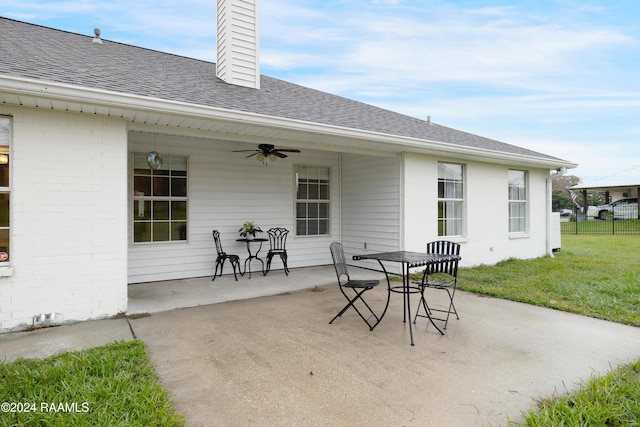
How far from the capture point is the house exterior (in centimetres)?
386

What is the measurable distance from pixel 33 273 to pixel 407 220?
584cm

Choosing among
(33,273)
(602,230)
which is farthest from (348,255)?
(602,230)

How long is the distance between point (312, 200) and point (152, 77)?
413cm

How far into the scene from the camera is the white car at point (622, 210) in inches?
946

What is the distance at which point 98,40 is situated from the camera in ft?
21.9

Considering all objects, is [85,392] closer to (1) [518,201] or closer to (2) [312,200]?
(2) [312,200]

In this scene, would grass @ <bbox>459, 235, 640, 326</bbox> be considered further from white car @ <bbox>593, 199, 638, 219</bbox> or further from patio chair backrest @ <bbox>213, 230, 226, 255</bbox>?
white car @ <bbox>593, 199, 638, 219</bbox>

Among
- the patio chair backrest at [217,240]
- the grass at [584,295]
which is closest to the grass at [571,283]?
the grass at [584,295]

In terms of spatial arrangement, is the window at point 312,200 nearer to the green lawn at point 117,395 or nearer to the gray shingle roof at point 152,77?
the gray shingle roof at point 152,77

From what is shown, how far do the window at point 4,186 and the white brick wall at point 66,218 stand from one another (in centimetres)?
10

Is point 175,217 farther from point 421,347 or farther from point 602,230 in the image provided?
point 602,230

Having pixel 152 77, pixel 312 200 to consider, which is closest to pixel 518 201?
pixel 312 200

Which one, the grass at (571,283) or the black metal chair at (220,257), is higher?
the black metal chair at (220,257)

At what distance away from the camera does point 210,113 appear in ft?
14.8
